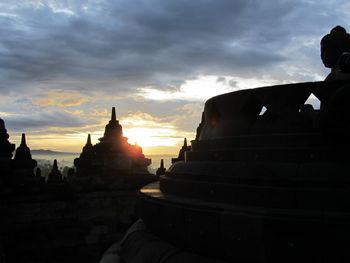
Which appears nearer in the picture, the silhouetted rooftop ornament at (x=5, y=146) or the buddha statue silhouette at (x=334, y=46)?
the buddha statue silhouette at (x=334, y=46)

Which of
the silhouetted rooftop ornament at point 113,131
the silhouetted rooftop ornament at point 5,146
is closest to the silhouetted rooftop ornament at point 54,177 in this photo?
the silhouetted rooftop ornament at point 5,146

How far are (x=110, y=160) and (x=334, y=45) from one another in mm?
11144

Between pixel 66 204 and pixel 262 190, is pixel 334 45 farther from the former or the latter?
pixel 66 204

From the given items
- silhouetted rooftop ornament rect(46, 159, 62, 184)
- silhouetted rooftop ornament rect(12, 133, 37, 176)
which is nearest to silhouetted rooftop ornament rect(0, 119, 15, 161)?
silhouetted rooftop ornament rect(12, 133, 37, 176)

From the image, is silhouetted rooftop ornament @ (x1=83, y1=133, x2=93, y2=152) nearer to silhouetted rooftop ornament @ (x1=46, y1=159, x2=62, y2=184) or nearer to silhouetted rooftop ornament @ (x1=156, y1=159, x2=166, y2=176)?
silhouetted rooftop ornament @ (x1=46, y1=159, x2=62, y2=184)

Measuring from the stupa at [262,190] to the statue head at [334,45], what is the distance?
1.70 meters

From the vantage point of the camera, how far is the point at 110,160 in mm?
15297

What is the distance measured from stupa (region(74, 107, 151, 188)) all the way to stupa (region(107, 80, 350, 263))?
10.3 m

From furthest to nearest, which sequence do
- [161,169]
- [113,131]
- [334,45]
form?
[161,169] → [113,131] → [334,45]

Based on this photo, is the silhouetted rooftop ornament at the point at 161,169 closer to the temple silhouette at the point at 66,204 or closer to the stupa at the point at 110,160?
the stupa at the point at 110,160

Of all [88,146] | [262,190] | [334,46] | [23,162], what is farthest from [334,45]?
[88,146]

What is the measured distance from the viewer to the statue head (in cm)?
531

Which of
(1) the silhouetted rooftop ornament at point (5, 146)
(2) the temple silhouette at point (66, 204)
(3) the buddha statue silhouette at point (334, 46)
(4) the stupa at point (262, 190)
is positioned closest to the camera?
(4) the stupa at point (262, 190)

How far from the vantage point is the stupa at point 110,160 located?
1488cm
